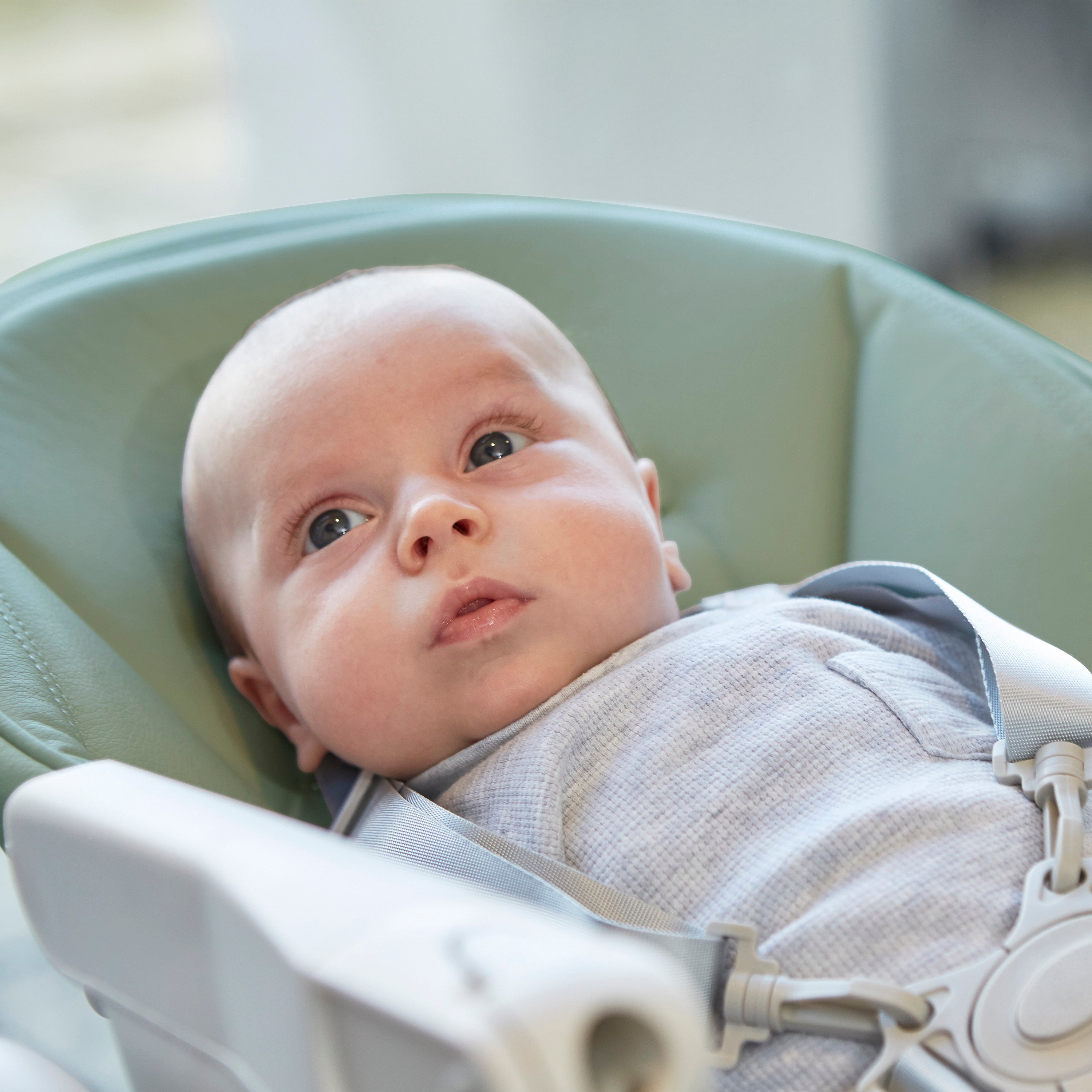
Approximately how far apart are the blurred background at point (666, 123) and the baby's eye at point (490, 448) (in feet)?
4.83

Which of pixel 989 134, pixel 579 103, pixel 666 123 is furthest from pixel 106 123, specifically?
pixel 989 134

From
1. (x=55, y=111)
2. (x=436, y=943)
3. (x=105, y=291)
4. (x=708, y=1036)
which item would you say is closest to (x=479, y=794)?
(x=708, y=1036)

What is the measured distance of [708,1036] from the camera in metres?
0.60

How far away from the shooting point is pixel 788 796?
67 centimetres

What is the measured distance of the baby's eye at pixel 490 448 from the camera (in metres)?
0.81

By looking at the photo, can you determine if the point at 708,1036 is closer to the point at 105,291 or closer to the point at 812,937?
the point at 812,937

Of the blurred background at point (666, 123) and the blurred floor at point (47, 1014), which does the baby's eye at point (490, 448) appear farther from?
the blurred background at point (666, 123)

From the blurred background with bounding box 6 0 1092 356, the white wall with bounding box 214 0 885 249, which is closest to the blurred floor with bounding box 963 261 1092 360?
the blurred background with bounding box 6 0 1092 356

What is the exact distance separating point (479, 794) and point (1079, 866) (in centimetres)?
33

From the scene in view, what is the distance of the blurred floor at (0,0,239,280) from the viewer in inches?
85.9

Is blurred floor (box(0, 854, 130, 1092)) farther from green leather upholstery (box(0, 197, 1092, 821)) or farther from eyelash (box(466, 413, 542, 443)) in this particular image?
eyelash (box(466, 413, 542, 443))

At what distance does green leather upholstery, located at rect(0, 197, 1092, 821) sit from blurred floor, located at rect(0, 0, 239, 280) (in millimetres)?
1184

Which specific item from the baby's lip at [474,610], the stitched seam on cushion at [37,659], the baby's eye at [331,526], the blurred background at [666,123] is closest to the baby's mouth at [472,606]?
the baby's lip at [474,610]

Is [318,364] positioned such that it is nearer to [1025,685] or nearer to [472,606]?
[472,606]
